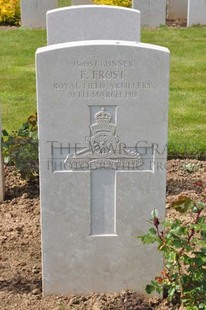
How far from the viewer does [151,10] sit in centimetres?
1277

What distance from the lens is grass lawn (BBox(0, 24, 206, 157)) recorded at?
21.7 feet

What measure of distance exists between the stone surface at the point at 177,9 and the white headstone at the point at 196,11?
1.35m

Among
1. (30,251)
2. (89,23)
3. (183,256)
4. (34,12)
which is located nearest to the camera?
(183,256)


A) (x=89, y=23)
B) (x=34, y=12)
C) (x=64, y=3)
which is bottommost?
(x=89, y=23)

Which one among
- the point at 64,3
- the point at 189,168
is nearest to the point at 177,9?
the point at 64,3

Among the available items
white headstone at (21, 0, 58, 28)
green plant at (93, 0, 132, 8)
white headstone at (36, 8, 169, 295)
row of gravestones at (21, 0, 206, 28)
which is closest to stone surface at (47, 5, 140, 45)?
white headstone at (36, 8, 169, 295)

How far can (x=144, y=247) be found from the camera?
366 centimetres

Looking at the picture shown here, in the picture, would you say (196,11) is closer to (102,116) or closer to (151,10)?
(151,10)

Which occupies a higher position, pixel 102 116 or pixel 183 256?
pixel 102 116

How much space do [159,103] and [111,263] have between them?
3.21 feet

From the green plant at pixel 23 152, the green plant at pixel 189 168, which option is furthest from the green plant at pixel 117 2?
the green plant at pixel 23 152

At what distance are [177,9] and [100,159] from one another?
36.8 ft

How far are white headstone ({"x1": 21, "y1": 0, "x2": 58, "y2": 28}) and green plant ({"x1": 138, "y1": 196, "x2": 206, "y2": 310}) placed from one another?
1008 cm

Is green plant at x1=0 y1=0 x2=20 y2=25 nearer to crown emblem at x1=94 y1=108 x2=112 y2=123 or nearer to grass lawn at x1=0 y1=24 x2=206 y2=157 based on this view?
grass lawn at x1=0 y1=24 x2=206 y2=157
